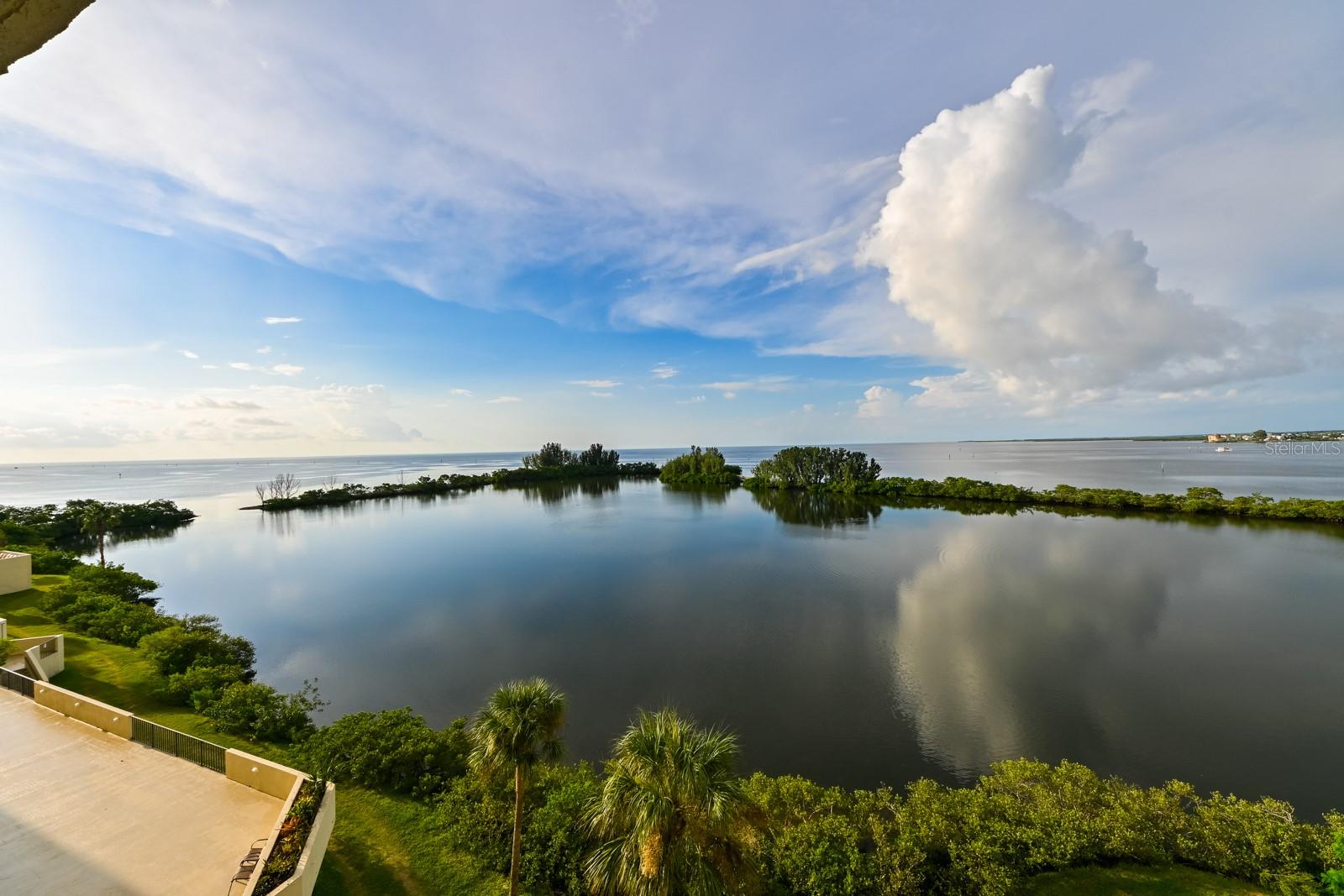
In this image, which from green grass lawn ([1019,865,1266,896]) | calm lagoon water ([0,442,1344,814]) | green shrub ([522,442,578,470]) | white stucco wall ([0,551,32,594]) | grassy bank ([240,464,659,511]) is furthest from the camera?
green shrub ([522,442,578,470])

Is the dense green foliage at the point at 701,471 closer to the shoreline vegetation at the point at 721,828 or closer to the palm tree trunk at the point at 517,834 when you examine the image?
the shoreline vegetation at the point at 721,828

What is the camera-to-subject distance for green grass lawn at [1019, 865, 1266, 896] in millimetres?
10172

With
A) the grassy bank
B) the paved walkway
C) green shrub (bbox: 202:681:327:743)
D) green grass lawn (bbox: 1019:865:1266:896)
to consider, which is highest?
the grassy bank

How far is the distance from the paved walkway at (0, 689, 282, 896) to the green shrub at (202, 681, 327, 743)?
2619 mm

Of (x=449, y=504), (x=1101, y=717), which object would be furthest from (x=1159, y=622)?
(x=449, y=504)

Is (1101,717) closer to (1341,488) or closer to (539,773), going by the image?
(539,773)

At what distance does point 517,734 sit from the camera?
9.40 meters

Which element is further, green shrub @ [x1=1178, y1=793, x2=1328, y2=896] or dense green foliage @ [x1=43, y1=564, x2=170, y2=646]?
dense green foliage @ [x1=43, y1=564, x2=170, y2=646]

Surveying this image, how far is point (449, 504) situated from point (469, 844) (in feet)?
232

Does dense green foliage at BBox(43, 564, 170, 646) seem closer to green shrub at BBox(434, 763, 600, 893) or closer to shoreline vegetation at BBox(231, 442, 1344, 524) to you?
green shrub at BBox(434, 763, 600, 893)

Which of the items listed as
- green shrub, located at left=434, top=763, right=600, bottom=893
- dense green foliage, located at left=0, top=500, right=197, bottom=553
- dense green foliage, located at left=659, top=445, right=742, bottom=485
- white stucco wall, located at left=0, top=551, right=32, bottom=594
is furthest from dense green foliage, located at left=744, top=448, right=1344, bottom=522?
dense green foliage, located at left=0, top=500, right=197, bottom=553

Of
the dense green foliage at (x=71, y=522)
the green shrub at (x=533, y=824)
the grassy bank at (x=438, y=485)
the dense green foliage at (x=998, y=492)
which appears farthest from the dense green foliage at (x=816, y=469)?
the dense green foliage at (x=71, y=522)

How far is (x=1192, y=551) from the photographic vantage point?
3916cm

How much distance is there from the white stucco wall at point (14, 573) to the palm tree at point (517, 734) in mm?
35574
